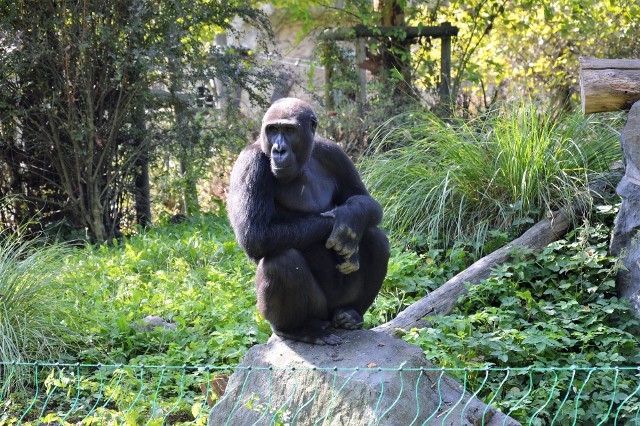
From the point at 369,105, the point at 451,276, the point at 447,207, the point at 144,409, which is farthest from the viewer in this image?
the point at 369,105

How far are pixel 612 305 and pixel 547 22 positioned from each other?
Result: 6456mm

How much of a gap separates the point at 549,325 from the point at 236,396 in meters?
2.06

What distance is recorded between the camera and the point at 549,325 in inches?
186

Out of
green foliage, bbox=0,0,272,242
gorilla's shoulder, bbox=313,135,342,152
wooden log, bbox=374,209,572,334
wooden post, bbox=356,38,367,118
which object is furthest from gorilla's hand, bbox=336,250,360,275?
wooden post, bbox=356,38,367,118

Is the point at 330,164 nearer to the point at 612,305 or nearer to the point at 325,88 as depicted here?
the point at 612,305

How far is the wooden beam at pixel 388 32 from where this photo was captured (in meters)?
9.00

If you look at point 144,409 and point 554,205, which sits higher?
point 554,205

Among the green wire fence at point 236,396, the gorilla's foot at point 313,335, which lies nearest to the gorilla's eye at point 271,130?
the gorilla's foot at point 313,335

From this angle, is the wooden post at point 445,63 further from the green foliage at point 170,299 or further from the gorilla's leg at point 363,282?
the gorilla's leg at point 363,282

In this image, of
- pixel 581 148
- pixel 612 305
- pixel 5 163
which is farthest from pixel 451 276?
pixel 5 163

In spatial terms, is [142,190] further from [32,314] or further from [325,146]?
[325,146]

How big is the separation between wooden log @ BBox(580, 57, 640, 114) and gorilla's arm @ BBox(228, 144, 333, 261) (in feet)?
8.38

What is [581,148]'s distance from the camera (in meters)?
6.35

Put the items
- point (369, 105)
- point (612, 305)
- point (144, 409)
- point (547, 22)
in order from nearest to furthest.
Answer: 1. point (144, 409)
2. point (612, 305)
3. point (369, 105)
4. point (547, 22)
